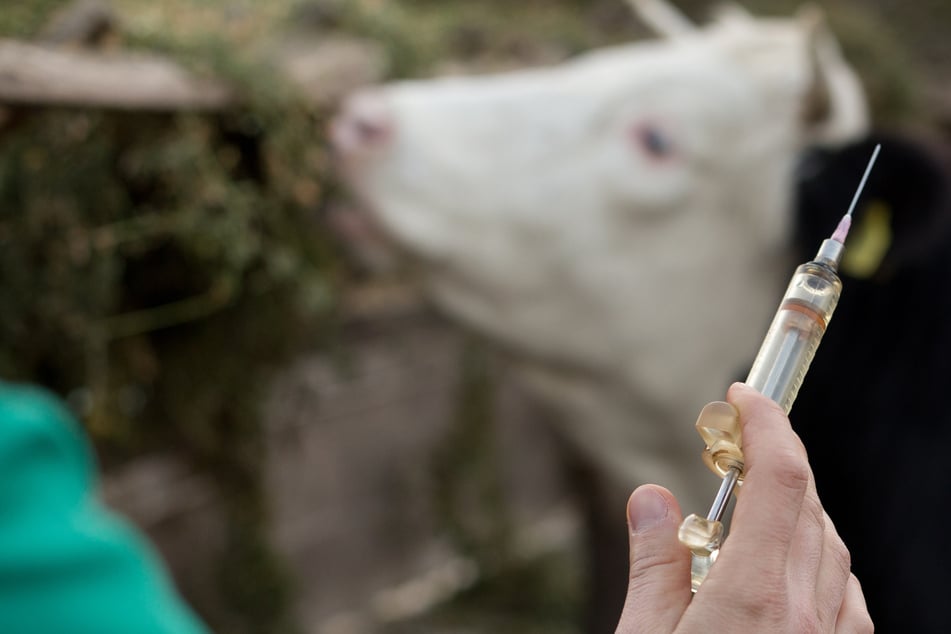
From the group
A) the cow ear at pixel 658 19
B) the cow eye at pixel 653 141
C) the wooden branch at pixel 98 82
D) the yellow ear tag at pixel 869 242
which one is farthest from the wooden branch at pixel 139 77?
the yellow ear tag at pixel 869 242

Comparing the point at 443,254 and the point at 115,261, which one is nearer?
the point at 115,261

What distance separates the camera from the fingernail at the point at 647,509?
0.42 m

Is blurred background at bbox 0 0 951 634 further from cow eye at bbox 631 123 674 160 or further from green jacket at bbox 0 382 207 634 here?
green jacket at bbox 0 382 207 634

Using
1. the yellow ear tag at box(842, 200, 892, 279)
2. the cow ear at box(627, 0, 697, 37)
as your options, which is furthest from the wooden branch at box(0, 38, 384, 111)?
the yellow ear tag at box(842, 200, 892, 279)

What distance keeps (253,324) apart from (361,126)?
1.23 feet

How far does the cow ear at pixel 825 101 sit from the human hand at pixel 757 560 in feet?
4.98

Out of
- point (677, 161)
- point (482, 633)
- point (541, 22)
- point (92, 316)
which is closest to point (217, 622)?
point (482, 633)

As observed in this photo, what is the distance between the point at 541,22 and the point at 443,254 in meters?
2.07

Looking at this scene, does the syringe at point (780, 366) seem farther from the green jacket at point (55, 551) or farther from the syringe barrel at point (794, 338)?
the green jacket at point (55, 551)

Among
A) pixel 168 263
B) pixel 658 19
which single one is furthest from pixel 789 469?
pixel 658 19

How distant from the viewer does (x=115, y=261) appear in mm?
1544

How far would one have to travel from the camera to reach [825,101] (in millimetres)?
1885

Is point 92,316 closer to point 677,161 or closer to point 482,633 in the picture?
point 677,161

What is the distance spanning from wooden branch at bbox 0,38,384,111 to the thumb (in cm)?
99
